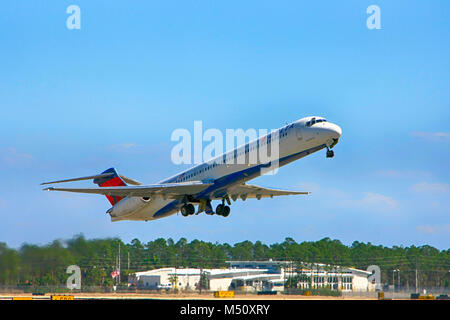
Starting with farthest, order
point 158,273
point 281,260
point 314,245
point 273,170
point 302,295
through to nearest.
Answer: point 314,245
point 281,260
point 158,273
point 302,295
point 273,170

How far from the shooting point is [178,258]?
3967 inches

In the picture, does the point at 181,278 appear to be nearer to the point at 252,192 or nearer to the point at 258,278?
the point at 258,278

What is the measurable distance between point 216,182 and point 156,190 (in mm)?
5796

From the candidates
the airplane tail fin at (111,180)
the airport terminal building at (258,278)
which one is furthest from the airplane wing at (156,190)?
the airport terminal building at (258,278)

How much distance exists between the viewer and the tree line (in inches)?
2547

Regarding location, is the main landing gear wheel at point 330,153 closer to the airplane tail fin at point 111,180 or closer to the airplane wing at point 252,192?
the airplane wing at point 252,192

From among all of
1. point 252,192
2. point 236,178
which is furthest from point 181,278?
point 236,178

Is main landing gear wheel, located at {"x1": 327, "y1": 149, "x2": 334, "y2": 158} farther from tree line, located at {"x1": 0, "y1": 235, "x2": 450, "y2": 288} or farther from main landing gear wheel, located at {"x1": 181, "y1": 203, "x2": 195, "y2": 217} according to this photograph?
tree line, located at {"x1": 0, "y1": 235, "x2": 450, "y2": 288}

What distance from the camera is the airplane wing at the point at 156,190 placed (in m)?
59.5

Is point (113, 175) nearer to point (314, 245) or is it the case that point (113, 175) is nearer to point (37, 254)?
point (37, 254)

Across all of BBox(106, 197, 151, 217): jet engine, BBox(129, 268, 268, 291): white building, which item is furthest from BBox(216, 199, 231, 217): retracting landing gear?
BBox(129, 268, 268, 291): white building

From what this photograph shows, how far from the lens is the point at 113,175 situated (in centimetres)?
7331
